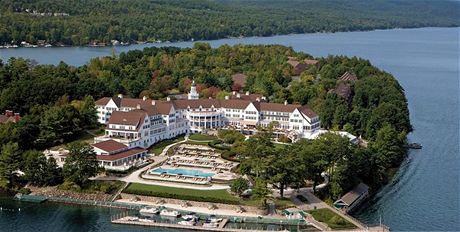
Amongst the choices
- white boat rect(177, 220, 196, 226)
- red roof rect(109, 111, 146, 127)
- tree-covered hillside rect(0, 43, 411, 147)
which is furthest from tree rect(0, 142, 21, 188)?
white boat rect(177, 220, 196, 226)

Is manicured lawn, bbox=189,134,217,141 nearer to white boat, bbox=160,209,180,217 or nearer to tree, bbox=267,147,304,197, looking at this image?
tree, bbox=267,147,304,197

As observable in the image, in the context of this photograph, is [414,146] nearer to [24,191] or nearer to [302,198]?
[302,198]

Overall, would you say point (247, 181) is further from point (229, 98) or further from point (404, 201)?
point (229, 98)

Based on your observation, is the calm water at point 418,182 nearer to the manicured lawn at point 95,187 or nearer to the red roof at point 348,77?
the manicured lawn at point 95,187

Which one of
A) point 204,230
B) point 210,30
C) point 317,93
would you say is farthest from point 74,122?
point 210,30

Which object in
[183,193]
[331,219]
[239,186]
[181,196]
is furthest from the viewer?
[183,193]

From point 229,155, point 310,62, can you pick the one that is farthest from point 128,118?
point 310,62

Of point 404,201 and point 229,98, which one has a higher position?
point 229,98

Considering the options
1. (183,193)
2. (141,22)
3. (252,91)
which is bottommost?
(183,193)
